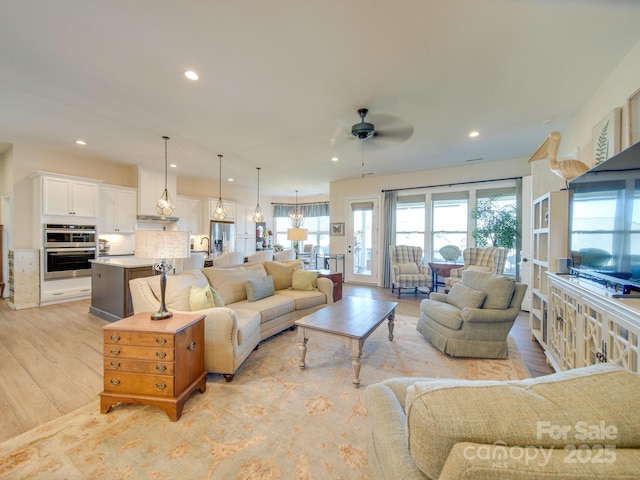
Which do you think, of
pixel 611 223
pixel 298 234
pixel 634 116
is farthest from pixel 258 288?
pixel 634 116

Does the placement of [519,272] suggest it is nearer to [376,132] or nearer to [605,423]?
[376,132]

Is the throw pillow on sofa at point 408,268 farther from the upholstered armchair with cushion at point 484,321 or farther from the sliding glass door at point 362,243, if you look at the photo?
the upholstered armchair with cushion at point 484,321

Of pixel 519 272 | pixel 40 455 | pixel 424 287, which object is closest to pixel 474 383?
pixel 40 455

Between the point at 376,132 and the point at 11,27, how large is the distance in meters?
3.23

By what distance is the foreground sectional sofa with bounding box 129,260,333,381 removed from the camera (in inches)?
89.4

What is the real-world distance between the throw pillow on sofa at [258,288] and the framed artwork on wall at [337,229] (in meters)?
3.96

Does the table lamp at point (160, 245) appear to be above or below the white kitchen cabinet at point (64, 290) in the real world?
above

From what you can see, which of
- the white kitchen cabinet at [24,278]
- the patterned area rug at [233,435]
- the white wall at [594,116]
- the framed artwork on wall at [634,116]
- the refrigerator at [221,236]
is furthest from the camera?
the refrigerator at [221,236]

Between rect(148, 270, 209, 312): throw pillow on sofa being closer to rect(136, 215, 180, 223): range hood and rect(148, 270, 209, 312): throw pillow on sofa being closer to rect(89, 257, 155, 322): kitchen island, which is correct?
rect(89, 257, 155, 322): kitchen island

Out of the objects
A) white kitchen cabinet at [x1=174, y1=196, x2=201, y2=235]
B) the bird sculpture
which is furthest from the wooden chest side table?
white kitchen cabinet at [x1=174, y1=196, x2=201, y2=235]

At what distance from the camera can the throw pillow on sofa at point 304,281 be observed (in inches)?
154

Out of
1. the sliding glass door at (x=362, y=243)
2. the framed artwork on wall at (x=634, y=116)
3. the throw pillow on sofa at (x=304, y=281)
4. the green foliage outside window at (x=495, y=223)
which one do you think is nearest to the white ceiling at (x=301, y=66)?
the framed artwork on wall at (x=634, y=116)

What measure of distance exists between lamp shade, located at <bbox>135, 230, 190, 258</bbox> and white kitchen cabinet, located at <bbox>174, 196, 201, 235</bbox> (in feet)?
16.8

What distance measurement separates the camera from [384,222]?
6668 millimetres
